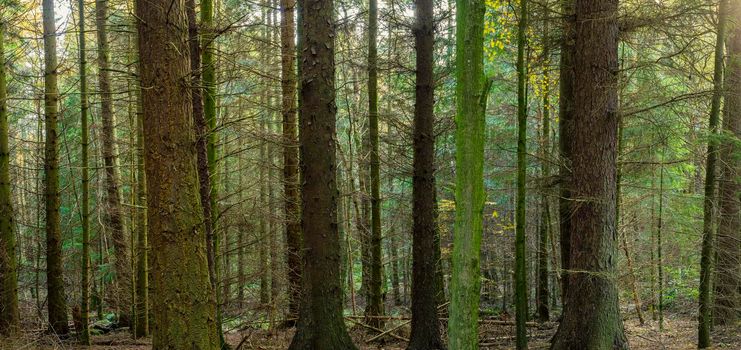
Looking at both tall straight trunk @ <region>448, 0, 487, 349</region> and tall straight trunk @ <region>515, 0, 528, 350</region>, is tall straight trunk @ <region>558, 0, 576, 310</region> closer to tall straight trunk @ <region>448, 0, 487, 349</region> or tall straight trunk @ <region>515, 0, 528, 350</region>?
tall straight trunk @ <region>515, 0, 528, 350</region>

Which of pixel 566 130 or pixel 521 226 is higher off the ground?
pixel 566 130

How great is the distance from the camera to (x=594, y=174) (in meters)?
6.96

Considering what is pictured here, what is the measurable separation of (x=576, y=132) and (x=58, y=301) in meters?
9.09

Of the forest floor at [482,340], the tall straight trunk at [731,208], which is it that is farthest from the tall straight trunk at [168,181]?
the tall straight trunk at [731,208]

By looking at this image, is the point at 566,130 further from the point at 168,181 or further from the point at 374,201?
the point at 168,181

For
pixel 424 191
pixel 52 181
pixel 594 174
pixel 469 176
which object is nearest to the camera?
pixel 469 176

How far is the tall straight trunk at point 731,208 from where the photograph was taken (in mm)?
9422

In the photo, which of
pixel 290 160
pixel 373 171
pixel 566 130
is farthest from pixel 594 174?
pixel 290 160

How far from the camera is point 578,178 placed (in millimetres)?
7078

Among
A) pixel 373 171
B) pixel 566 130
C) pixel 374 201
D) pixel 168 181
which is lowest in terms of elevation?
pixel 374 201

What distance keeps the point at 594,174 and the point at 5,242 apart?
9412mm

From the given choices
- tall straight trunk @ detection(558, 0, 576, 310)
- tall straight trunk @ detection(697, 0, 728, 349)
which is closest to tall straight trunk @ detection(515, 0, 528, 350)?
tall straight trunk @ detection(558, 0, 576, 310)

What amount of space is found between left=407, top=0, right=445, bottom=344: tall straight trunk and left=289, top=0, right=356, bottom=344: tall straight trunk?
1.82 m

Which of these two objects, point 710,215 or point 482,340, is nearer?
point 710,215
